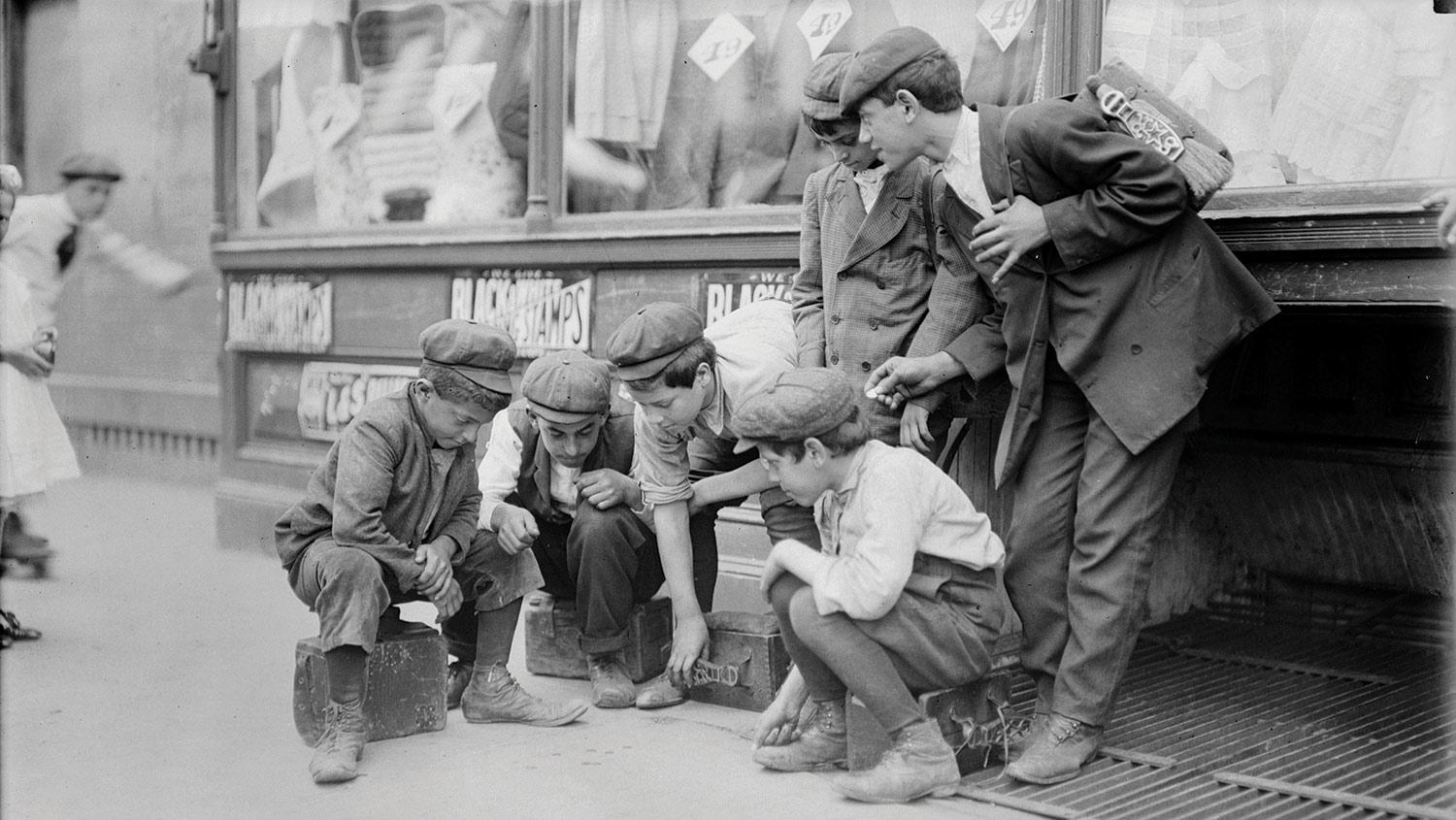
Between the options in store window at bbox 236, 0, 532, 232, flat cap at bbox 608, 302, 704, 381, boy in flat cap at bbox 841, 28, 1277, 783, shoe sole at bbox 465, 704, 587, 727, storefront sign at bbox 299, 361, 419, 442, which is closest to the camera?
boy in flat cap at bbox 841, 28, 1277, 783

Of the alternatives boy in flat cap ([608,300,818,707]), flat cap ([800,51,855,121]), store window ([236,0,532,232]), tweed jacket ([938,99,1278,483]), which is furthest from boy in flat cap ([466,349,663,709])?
store window ([236,0,532,232])

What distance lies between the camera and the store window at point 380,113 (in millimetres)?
6641

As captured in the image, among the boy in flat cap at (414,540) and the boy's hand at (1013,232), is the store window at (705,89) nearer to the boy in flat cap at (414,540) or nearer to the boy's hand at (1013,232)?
the boy's hand at (1013,232)

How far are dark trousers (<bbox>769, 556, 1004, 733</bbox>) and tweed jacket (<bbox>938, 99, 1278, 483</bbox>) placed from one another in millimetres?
539

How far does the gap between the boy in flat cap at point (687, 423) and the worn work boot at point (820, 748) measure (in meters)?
0.60

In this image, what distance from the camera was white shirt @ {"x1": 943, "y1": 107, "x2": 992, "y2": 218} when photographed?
382cm

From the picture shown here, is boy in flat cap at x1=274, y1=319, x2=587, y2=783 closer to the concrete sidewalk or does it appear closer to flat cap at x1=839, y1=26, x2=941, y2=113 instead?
the concrete sidewalk

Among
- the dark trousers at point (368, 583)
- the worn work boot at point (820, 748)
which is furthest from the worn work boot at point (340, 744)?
the worn work boot at point (820, 748)

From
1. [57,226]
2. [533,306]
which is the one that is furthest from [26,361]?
[533,306]

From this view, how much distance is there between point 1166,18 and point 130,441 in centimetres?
839

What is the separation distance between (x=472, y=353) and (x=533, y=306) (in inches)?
84.7

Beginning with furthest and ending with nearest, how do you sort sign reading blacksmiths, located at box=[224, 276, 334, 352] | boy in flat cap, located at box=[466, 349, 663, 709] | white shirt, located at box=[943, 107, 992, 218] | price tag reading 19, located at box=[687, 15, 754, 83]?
sign reading blacksmiths, located at box=[224, 276, 334, 352] → price tag reading 19, located at box=[687, 15, 754, 83] → boy in flat cap, located at box=[466, 349, 663, 709] → white shirt, located at box=[943, 107, 992, 218]

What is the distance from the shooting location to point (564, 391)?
169 inches

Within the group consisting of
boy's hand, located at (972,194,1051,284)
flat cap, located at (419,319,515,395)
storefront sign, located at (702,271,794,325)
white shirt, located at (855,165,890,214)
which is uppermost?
white shirt, located at (855,165,890,214)
